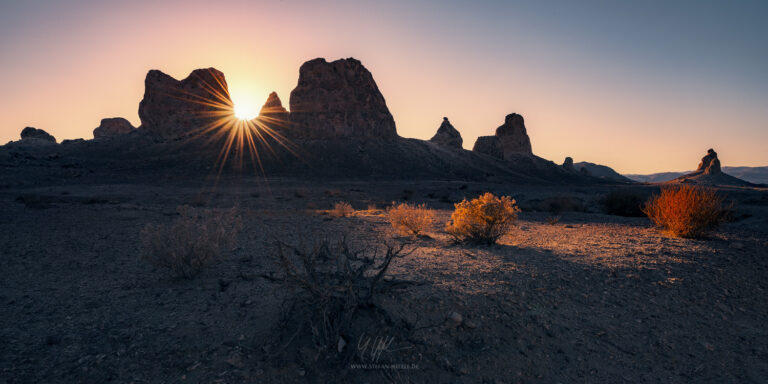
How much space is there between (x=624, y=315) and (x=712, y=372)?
2.91ft

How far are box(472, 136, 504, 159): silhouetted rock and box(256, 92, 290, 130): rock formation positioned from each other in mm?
48246

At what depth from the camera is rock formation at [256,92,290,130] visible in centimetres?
6519

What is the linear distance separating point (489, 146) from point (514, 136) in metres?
15.9

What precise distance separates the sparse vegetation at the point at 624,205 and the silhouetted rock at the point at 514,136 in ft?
271

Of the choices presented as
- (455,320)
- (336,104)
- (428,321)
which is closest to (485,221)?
(455,320)

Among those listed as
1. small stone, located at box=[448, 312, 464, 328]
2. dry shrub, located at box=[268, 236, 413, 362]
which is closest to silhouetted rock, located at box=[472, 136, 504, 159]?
small stone, located at box=[448, 312, 464, 328]

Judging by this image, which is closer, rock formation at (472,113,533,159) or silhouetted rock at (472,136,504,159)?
silhouetted rock at (472,136,504,159)

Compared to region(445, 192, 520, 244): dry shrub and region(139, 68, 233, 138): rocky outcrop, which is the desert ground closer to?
region(445, 192, 520, 244): dry shrub

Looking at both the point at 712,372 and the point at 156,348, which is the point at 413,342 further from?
the point at 712,372

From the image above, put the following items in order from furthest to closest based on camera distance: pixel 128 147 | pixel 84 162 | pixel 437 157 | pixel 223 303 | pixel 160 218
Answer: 1. pixel 437 157
2. pixel 128 147
3. pixel 84 162
4. pixel 160 218
5. pixel 223 303

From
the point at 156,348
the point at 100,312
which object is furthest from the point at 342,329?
the point at 100,312

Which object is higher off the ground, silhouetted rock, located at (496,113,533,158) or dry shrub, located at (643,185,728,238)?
silhouetted rock, located at (496,113,533,158)

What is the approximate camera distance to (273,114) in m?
67.9

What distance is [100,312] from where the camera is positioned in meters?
3.90
